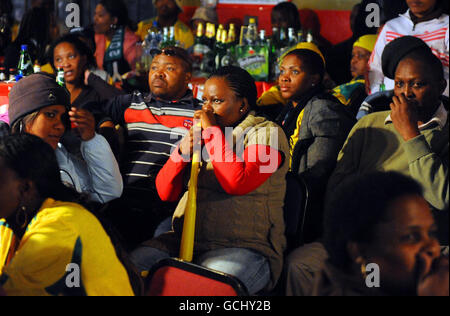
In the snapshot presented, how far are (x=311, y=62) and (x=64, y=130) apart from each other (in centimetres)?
145

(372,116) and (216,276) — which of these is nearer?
(216,276)

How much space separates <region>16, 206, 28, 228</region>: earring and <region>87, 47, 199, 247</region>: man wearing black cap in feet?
3.17

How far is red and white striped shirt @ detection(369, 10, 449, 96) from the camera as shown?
3.68 m

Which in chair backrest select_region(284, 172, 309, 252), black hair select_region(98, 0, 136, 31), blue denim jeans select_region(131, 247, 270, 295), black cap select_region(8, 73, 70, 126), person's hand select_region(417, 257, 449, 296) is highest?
black hair select_region(98, 0, 136, 31)

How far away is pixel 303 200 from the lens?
2438 millimetres

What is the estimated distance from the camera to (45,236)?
1.78 meters

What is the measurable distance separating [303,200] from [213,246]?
1.33 feet

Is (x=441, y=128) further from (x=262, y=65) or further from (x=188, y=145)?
(x=262, y=65)

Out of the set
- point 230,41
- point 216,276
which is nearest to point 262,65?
point 230,41

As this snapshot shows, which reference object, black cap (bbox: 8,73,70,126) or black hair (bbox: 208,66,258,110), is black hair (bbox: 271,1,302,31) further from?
black cap (bbox: 8,73,70,126)

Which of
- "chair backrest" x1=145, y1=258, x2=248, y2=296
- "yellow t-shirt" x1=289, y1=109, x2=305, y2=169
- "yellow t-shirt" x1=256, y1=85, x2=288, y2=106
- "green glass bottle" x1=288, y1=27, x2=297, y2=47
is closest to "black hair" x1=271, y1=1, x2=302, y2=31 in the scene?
"green glass bottle" x1=288, y1=27, x2=297, y2=47

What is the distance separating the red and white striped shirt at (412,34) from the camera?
368 cm

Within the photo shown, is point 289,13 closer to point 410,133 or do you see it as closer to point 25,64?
point 25,64
